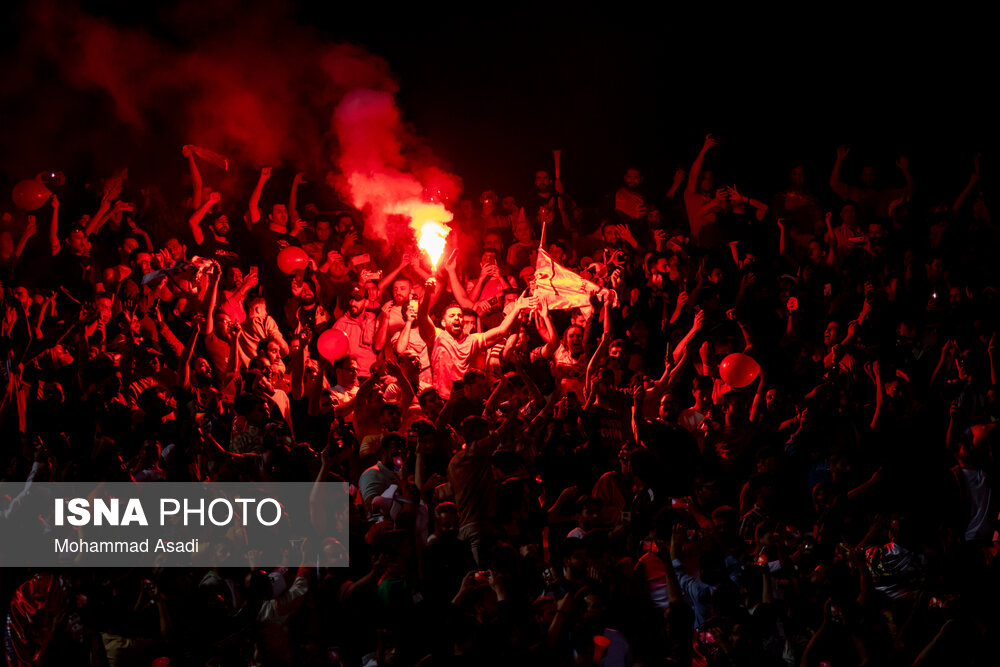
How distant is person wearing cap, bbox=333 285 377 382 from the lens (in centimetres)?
914

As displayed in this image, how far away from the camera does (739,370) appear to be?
766cm

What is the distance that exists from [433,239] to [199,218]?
2.34 m

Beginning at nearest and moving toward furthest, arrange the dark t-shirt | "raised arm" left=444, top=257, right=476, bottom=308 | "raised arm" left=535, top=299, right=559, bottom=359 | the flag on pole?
"raised arm" left=535, top=299, right=559, bottom=359, the flag on pole, "raised arm" left=444, top=257, right=476, bottom=308, the dark t-shirt

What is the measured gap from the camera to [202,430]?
7.08m

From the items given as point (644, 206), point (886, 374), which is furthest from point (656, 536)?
point (644, 206)

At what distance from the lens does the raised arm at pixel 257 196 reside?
10.6 metres

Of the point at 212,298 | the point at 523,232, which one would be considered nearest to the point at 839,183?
the point at 523,232

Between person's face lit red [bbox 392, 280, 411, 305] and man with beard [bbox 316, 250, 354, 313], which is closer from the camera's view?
person's face lit red [bbox 392, 280, 411, 305]

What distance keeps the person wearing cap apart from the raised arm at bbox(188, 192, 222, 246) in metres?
1.77

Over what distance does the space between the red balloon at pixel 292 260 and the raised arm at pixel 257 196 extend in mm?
888

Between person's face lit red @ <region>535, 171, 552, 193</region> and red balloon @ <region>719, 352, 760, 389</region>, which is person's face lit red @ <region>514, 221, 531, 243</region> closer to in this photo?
person's face lit red @ <region>535, 171, 552, 193</region>

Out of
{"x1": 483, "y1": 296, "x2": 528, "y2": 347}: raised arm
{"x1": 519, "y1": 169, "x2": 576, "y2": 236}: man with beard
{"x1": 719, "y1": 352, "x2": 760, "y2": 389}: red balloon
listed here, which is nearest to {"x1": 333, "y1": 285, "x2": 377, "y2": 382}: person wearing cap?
{"x1": 483, "y1": 296, "x2": 528, "y2": 347}: raised arm

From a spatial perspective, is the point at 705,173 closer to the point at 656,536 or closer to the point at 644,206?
the point at 644,206

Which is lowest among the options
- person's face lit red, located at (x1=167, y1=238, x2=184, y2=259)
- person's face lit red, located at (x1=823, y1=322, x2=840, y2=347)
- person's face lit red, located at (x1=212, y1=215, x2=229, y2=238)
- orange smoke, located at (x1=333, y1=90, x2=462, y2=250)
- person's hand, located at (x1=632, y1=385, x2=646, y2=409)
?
person's hand, located at (x1=632, y1=385, x2=646, y2=409)
